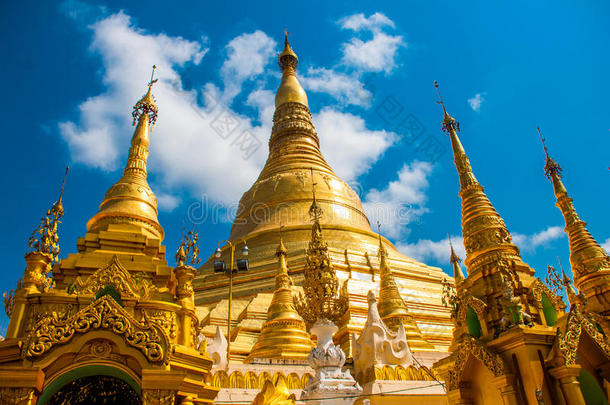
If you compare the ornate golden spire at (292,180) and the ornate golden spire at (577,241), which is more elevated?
the ornate golden spire at (292,180)

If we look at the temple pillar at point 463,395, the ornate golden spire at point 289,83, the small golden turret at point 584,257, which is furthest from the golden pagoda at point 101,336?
the ornate golden spire at point 289,83

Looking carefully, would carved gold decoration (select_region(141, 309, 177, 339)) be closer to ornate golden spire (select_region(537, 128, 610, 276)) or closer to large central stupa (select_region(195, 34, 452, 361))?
large central stupa (select_region(195, 34, 452, 361))

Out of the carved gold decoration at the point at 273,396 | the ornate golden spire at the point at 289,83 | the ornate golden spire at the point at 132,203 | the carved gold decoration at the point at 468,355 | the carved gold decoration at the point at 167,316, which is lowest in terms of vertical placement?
the carved gold decoration at the point at 273,396

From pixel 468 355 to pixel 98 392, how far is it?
18.9ft

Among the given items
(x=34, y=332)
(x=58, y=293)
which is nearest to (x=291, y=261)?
(x=58, y=293)

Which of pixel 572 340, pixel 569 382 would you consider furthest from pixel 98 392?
pixel 572 340

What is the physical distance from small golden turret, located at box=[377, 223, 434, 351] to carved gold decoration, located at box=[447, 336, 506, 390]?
268 inches

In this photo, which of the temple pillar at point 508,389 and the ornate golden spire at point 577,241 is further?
the ornate golden spire at point 577,241

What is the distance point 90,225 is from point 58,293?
6.05 metres

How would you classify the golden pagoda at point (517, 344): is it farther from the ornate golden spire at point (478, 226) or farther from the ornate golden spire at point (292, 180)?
the ornate golden spire at point (292, 180)

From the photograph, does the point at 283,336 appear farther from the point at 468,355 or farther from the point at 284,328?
the point at 468,355

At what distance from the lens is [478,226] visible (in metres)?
10.3

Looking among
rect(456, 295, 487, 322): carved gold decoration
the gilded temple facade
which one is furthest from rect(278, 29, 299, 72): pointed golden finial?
rect(456, 295, 487, 322): carved gold decoration

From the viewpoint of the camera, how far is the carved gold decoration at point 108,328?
14.9 ft
